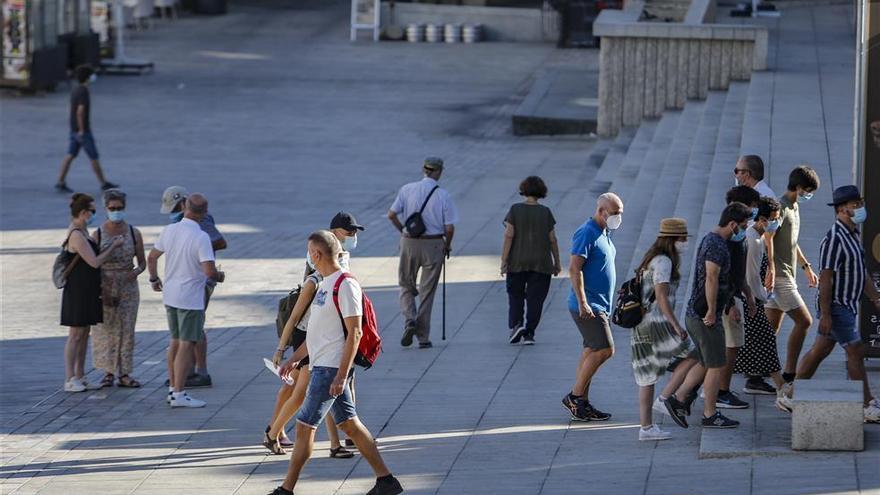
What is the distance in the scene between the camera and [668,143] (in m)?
22.6

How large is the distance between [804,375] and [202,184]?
1416cm

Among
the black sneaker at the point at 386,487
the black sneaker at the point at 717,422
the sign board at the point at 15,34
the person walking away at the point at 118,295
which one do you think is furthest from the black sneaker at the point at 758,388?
the sign board at the point at 15,34

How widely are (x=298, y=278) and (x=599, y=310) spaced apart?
676cm

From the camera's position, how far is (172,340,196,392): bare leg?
1223 centimetres

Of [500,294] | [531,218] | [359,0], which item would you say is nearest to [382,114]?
[359,0]

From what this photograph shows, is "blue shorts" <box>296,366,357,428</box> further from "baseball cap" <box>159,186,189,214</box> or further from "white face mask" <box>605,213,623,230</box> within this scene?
"baseball cap" <box>159,186,189,214</box>

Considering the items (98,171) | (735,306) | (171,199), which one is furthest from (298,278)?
(735,306)

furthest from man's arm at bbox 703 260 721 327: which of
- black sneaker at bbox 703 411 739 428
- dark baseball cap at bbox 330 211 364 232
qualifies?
dark baseball cap at bbox 330 211 364 232

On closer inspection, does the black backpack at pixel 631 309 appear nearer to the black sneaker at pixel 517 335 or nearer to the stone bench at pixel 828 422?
the stone bench at pixel 828 422

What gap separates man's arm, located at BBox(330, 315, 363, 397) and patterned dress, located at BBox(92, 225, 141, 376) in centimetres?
410

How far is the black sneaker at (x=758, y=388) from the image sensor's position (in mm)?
11336

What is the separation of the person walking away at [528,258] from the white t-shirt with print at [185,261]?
295 cm

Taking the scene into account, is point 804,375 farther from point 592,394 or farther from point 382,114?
point 382,114

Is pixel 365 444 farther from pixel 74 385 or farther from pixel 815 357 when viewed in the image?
pixel 74 385
